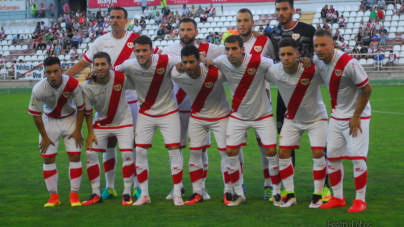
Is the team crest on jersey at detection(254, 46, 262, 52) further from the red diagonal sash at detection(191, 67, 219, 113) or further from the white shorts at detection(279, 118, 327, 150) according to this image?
the white shorts at detection(279, 118, 327, 150)

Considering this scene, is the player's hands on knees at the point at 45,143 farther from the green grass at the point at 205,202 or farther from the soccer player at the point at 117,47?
the soccer player at the point at 117,47

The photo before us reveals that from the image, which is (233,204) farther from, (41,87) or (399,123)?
(399,123)

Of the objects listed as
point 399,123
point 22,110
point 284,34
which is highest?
point 284,34

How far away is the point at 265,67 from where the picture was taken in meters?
5.87

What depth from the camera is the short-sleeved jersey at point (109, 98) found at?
244 inches

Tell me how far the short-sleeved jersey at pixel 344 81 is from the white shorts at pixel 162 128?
1.97m

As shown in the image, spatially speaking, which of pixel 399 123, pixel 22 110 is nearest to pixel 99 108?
pixel 399 123

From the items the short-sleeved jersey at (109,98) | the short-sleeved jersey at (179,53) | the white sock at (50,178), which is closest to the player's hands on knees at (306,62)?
the short-sleeved jersey at (179,53)

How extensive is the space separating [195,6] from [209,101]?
2977cm

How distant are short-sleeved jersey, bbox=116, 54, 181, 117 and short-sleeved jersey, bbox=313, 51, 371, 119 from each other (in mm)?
1966

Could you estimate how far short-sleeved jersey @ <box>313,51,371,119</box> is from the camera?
528cm

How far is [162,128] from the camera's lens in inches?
245

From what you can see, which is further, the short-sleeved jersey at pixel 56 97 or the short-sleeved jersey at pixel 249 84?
the short-sleeved jersey at pixel 56 97

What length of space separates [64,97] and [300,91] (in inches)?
117
